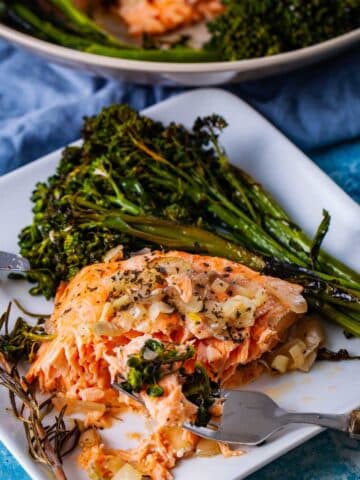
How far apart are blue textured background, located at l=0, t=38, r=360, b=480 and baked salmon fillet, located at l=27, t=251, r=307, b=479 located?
4.83 ft

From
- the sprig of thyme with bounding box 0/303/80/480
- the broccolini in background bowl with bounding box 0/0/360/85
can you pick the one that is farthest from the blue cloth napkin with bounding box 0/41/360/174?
the sprig of thyme with bounding box 0/303/80/480

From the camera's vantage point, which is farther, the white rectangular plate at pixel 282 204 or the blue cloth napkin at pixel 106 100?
the blue cloth napkin at pixel 106 100

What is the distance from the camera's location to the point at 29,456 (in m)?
3.36

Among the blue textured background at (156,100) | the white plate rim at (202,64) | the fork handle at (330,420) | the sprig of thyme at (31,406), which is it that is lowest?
the fork handle at (330,420)

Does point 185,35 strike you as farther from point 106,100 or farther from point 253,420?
point 253,420

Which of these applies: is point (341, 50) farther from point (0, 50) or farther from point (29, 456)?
point (29, 456)

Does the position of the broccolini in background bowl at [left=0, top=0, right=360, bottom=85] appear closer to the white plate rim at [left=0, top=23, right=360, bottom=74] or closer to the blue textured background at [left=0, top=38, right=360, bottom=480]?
the white plate rim at [left=0, top=23, right=360, bottom=74]

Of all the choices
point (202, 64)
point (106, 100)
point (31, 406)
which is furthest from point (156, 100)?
point (31, 406)

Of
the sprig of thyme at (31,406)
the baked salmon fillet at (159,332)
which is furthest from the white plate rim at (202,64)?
the sprig of thyme at (31,406)

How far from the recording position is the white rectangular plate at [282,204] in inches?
132

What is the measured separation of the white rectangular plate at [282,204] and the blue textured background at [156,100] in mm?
503

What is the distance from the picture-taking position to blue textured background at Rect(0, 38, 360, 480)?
16.6 ft

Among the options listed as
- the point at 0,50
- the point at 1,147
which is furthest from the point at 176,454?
the point at 0,50

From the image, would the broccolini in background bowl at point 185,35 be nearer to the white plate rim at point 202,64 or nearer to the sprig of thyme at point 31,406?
the white plate rim at point 202,64
